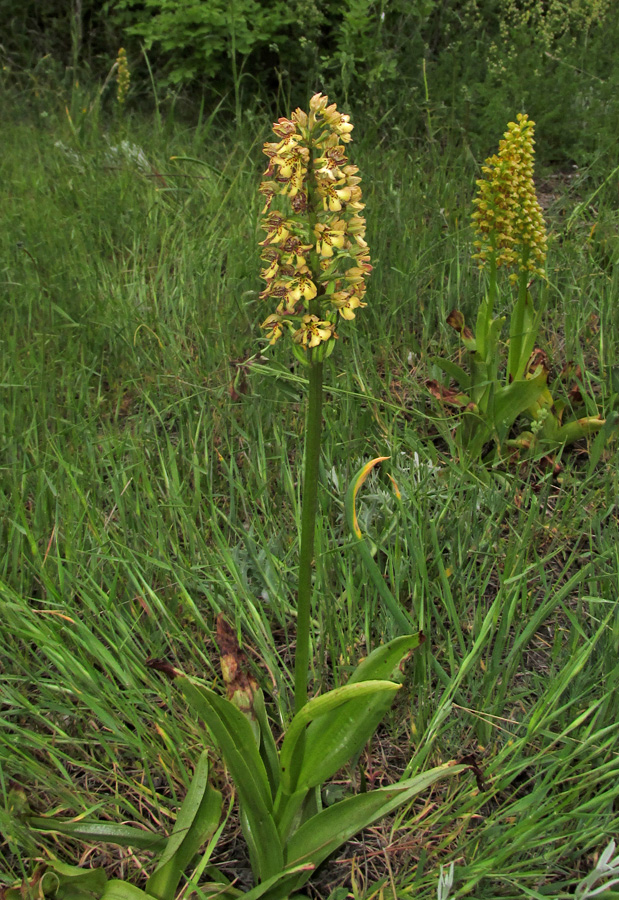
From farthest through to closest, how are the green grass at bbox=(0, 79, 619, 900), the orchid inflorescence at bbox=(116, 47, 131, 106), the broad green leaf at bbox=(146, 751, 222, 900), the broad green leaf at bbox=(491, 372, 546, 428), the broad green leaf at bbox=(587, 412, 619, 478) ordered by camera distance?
the orchid inflorescence at bbox=(116, 47, 131, 106) < the broad green leaf at bbox=(491, 372, 546, 428) < the broad green leaf at bbox=(587, 412, 619, 478) < the green grass at bbox=(0, 79, 619, 900) < the broad green leaf at bbox=(146, 751, 222, 900)

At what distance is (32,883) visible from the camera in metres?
1.43

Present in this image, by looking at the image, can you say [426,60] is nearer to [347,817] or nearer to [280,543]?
[280,543]

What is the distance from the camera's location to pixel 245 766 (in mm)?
1422

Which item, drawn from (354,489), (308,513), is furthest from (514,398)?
(308,513)

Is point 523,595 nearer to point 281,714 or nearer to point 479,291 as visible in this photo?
point 281,714

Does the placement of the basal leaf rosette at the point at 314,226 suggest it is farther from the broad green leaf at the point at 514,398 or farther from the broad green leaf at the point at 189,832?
the broad green leaf at the point at 514,398

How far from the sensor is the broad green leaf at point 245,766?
1.37 metres

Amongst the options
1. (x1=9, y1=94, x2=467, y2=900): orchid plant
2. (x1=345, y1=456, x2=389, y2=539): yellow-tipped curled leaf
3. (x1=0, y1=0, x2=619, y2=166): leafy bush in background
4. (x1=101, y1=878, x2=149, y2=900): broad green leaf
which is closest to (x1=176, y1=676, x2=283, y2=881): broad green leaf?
(x1=9, y1=94, x2=467, y2=900): orchid plant

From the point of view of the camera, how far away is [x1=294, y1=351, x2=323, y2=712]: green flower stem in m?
1.31

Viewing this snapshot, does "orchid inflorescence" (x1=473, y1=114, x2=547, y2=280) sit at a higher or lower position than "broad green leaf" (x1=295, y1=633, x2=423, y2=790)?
higher

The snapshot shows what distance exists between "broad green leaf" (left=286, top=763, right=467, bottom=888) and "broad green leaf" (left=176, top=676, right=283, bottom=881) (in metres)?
0.05

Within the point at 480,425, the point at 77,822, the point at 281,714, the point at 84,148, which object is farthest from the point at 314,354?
the point at 84,148

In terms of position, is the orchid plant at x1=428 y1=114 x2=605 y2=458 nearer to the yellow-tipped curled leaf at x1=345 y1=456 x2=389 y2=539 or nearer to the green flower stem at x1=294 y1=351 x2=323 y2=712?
the yellow-tipped curled leaf at x1=345 y1=456 x2=389 y2=539

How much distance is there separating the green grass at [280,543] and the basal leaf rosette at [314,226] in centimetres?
72
